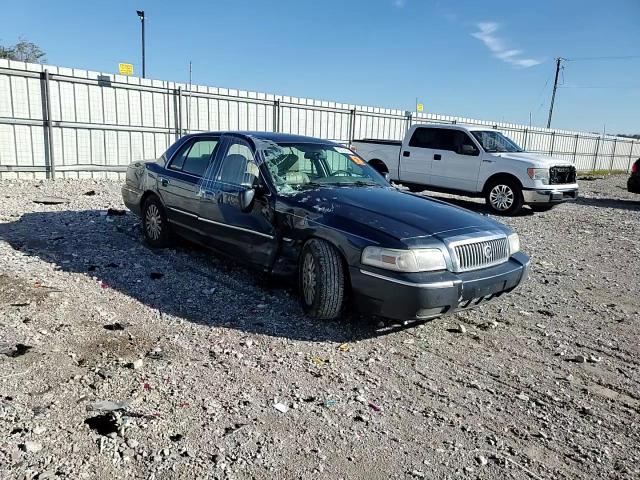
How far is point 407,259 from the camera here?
146 inches

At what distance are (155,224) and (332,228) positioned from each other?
3.18 metres

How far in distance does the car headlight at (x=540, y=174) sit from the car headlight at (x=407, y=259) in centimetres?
808

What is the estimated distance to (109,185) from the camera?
39.0ft

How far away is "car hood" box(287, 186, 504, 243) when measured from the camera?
13.1 feet

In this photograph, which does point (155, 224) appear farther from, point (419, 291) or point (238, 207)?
point (419, 291)

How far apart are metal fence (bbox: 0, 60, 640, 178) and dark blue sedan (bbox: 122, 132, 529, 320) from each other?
22.8 feet

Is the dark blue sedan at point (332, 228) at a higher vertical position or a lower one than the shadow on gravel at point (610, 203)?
higher

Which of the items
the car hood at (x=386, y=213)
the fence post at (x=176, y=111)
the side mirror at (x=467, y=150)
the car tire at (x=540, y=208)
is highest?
the fence post at (x=176, y=111)

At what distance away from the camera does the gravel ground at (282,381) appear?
2.61 m

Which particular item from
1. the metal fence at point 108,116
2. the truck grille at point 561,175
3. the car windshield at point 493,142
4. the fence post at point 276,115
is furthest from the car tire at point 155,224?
the fence post at point 276,115

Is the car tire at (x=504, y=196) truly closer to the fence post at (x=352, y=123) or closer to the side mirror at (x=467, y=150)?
the side mirror at (x=467, y=150)

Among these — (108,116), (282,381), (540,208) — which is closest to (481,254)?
(282,381)

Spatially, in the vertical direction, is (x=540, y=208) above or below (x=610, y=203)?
above

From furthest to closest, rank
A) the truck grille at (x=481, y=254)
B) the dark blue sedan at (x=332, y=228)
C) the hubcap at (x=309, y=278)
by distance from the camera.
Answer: the hubcap at (x=309, y=278) → the truck grille at (x=481, y=254) → the dark blue sedan at (x=332, y=228)
